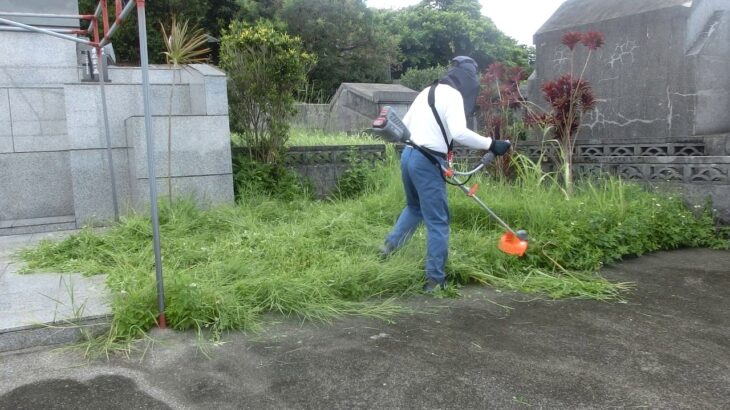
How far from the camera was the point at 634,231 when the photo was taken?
5.37 m

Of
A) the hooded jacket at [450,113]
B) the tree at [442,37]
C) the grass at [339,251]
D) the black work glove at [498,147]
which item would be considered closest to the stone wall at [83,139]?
the grass at [339,251]

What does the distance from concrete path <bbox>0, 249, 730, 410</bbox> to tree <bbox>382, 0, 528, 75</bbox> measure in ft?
82.5

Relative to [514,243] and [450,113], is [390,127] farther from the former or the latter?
[514,243]

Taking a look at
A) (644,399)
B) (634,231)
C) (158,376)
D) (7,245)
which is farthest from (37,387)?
(634,231)

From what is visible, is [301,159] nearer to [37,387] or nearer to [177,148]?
[177,148]

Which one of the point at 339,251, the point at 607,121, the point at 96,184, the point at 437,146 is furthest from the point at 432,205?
the point at 607,121

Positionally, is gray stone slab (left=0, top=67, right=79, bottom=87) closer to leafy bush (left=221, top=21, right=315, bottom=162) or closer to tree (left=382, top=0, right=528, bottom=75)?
leafy bush (left=221, top=21, right=315, bottom=162)

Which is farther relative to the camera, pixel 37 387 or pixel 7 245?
pixel 7 245

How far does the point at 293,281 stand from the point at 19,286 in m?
2.02

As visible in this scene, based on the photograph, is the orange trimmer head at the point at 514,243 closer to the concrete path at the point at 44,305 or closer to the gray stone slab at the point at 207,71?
the concrete path at the point at 44,305

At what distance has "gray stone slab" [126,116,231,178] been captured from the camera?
6.23 metres

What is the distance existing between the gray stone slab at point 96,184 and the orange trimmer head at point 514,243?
4183 millimetres

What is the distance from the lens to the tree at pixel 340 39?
18469mm

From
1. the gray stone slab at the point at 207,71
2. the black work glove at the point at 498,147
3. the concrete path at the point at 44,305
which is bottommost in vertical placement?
the concrete path at the point at 44,305
